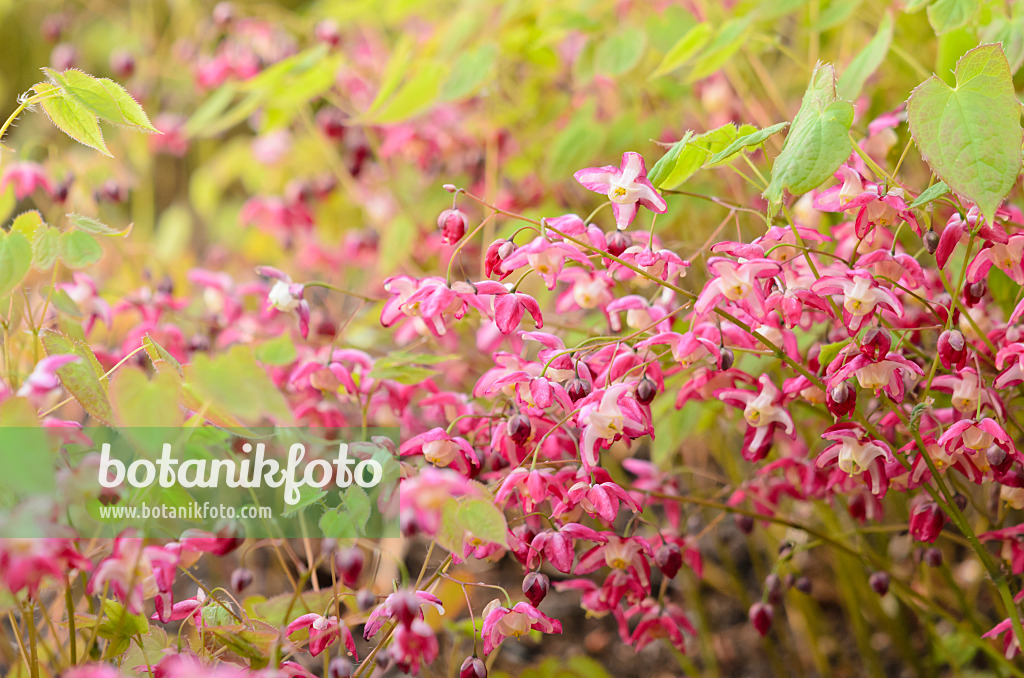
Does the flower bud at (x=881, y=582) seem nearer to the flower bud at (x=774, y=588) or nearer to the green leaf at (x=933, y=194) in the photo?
the flower bud at (x=774, y=588)

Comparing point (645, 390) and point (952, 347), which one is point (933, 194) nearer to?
point (952, 347)

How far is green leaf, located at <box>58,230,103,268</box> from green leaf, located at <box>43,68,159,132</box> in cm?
16

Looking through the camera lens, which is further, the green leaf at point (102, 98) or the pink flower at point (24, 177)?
the pink flower at point (24, 177)

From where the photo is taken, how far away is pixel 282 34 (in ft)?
6.49

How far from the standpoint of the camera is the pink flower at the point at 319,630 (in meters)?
0.85

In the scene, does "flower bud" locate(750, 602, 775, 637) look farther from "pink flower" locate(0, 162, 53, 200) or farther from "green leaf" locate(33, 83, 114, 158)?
"pink flower" locate(0, 162, 53, 200)

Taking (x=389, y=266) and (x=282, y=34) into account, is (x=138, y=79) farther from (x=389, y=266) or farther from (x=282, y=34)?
(x=389, y=266)

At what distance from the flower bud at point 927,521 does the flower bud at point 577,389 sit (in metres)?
0.43

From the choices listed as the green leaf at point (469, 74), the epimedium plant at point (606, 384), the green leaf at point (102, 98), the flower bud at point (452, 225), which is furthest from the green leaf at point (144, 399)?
the green leaf at point (469, 74)

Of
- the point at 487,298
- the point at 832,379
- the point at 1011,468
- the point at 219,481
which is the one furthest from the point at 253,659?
the point at 1011,468

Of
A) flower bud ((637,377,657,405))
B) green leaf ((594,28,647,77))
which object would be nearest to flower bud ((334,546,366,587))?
flower bud ((637,377,657,405))

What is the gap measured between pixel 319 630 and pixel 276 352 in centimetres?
37

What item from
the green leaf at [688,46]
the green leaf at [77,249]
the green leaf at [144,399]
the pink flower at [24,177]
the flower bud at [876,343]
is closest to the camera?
the green leaf at [144,399]

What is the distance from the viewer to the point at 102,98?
83 cm
